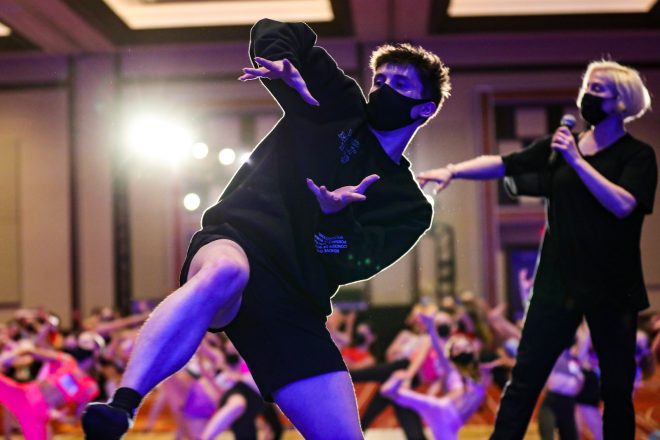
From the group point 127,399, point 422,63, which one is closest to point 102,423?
point 127,399

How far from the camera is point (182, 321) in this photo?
1.64m

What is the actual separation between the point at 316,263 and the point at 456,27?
805cm

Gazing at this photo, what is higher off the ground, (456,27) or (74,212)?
(456,27)

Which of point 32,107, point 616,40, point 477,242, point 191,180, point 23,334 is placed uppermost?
point 616,40

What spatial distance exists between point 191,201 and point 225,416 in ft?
16.7

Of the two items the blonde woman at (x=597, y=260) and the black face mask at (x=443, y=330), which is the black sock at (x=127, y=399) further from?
the black face mask at (x=443, y=330)

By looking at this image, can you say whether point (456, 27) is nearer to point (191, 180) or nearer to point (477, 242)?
point (477, 242)

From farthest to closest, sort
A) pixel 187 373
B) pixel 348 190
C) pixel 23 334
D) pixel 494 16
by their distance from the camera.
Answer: pixel 494 16 < pixel 23 334 < pixel 187 373 < pixel 348 190

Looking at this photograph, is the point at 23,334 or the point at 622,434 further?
the point at 23,334

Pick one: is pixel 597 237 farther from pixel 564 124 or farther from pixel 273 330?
pixel 273 330

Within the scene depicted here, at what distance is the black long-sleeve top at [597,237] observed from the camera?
2555 mm

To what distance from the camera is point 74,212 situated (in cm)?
1008

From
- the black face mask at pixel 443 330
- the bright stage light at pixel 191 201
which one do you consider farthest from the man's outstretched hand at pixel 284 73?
the bright stage light at pixel 191 201

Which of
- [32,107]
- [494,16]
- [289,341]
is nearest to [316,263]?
[289,341]
